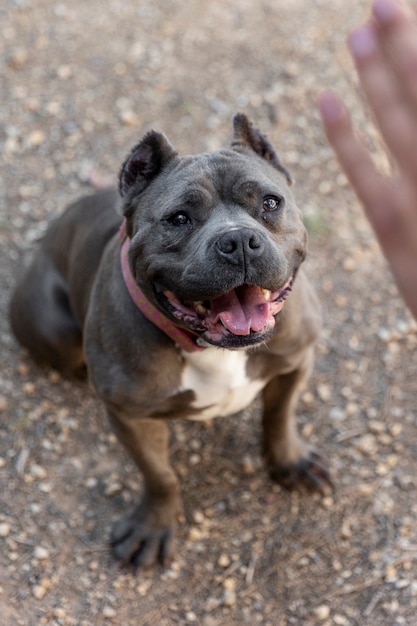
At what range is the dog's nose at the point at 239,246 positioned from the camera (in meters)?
2.84

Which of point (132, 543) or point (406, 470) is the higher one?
point (132, 543)

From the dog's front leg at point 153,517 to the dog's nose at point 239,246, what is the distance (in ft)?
4.00

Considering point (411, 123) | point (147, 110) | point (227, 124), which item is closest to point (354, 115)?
point (227, 124)

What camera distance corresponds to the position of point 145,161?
334cm

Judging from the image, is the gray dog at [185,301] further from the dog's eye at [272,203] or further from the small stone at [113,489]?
the small stone at [113,489]

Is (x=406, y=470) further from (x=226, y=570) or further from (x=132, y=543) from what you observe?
(x=132, y=543)

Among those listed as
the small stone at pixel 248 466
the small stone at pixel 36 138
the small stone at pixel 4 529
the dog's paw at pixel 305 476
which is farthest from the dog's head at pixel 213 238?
the small stone at pixel 36 138

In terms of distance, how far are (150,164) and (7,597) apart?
2109mm

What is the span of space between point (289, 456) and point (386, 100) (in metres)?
2.79

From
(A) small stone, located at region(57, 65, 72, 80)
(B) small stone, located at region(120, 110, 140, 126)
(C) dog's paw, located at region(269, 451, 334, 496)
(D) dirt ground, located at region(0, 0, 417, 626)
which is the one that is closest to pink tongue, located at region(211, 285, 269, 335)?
(C) dog's paw, located at region(269, 451, 334, 496)

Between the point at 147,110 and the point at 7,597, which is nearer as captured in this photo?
the point at 7,597

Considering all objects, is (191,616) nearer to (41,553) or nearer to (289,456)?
(41,553)

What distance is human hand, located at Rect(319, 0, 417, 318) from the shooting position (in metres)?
1.75

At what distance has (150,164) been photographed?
11.0 ft
